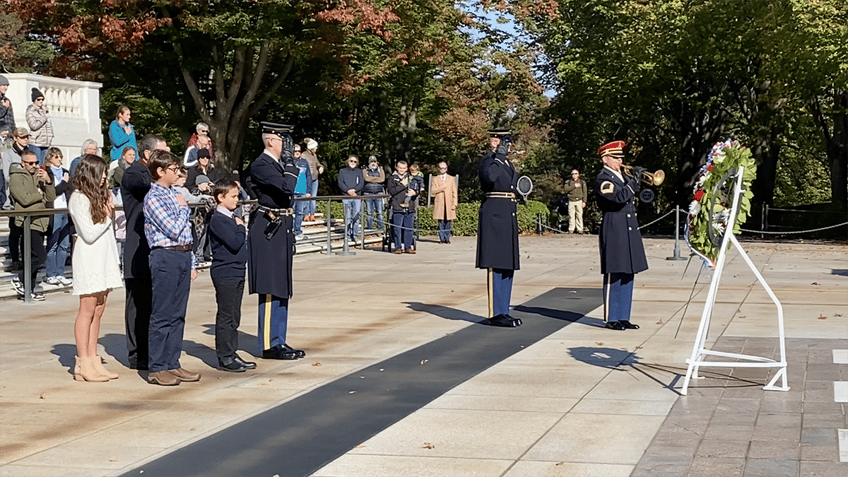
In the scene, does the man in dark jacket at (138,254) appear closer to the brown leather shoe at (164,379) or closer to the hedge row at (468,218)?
the brown leather shoe at (164,379)

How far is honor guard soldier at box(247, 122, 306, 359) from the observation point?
421 inches

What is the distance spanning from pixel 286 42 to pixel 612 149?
17.7 m

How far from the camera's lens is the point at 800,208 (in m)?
35.9

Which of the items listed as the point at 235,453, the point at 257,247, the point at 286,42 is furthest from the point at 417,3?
the point at 235,453

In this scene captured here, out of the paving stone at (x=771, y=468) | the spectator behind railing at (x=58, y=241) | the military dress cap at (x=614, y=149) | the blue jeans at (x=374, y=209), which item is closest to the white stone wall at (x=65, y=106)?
the blue jeans at (x=374, y=209)

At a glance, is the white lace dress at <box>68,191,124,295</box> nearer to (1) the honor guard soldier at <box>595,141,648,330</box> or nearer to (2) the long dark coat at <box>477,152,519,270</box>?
(2) the long dark coat at <box>477,152,519,270</box>

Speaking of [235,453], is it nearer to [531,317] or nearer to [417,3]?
[531,317]

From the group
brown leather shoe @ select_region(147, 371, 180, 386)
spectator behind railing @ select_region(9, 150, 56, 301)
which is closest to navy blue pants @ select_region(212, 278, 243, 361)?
brown leather shoe @ select_region(147, 371, 180, 386)

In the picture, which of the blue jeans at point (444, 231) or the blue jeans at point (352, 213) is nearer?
the blue jeans at point (352, 213)

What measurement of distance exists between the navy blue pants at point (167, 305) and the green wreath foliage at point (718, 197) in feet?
12.6

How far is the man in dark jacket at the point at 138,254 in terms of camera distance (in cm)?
1011

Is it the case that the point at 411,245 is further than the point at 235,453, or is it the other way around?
the point at 411,245

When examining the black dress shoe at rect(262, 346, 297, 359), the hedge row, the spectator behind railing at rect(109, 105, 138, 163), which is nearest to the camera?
the black dress shoe at rect(262, 346, 297, 359)

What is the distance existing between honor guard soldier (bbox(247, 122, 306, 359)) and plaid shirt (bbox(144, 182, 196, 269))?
1157 millimetres
